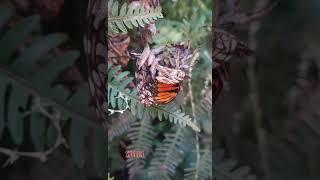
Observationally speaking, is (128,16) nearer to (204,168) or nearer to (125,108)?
(125,108)

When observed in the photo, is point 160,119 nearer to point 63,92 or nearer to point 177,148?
point 177,148

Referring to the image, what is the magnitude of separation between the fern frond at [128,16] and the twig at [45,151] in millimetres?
258

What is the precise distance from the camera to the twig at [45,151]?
1.36m

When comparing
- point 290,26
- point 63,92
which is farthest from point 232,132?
point 63,92

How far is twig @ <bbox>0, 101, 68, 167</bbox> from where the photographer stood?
1.36m

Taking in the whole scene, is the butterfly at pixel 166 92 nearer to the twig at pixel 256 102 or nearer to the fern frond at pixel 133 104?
the fern frond at pixel 133 104

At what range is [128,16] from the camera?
143 centimetres

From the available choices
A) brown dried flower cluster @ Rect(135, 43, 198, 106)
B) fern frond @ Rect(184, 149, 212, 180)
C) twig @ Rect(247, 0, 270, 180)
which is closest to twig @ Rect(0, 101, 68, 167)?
brown dried flower cluster @ Rect(135, 43, 198, 106)

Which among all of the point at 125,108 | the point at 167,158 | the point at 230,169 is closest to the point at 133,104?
the point at 125,108

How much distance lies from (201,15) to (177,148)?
1.17 feet

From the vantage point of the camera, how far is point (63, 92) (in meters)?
1.38

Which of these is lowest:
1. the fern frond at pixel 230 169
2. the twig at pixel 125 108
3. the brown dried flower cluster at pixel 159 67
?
the fern frond at pixel 230 169

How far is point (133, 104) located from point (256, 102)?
32 cm

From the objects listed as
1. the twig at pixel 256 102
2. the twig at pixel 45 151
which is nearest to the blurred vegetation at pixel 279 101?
the twig at pixel 256 102
